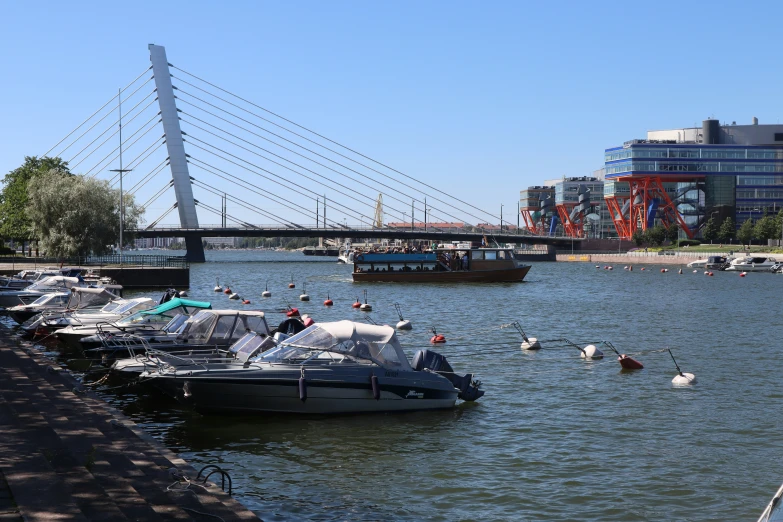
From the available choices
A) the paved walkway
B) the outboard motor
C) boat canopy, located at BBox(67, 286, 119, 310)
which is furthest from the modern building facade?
the paved walkway

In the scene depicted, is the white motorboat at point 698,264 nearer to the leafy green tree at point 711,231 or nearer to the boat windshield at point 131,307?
the leafy green tree at point 711,231

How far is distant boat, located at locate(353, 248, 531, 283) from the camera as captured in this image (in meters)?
88.7

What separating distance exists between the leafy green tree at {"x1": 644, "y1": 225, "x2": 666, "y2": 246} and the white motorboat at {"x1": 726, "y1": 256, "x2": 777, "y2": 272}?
50.6m

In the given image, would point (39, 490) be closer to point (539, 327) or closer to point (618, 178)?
point (539, 327)

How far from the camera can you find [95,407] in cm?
1798

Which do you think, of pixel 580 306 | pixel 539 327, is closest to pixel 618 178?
→ pixel 580 306

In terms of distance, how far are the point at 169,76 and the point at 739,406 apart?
356 ft

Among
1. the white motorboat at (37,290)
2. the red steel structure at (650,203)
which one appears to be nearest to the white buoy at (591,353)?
the white motorboat at (37,290)

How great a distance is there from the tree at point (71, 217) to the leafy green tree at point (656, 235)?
116 m

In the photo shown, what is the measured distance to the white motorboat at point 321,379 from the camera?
2008 cm

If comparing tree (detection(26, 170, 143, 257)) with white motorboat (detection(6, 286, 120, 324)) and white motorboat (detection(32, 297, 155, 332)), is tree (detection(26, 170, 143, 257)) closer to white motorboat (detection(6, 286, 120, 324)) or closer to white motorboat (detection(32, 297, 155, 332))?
white motorboat (detection(6, 286, 120, 324))

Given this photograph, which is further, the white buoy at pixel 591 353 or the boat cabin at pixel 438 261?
the boat cabin at pixel 438 261

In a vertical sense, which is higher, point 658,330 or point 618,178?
point 618,178

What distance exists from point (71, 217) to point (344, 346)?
65735 mm
